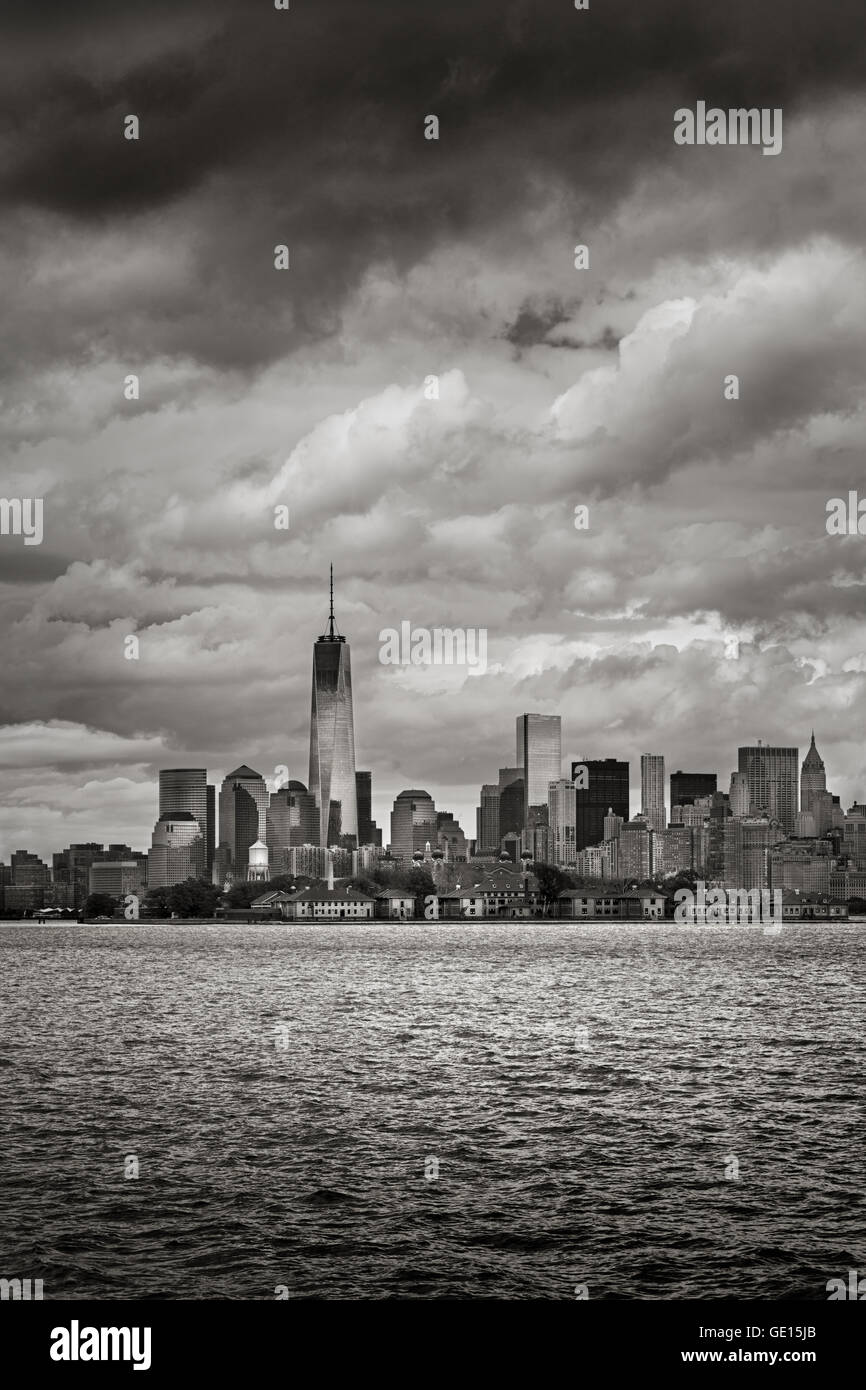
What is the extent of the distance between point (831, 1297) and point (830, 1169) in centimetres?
1306

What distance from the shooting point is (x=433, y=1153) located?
46.8 metres

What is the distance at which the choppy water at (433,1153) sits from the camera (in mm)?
34312

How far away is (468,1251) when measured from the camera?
3559 centimetres

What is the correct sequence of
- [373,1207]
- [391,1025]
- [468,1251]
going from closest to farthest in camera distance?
[468,1251] → [373,1207] → [391,1025]

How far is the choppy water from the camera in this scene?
3431cm

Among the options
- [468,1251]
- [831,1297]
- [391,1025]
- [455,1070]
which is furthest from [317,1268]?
[391,1025]
